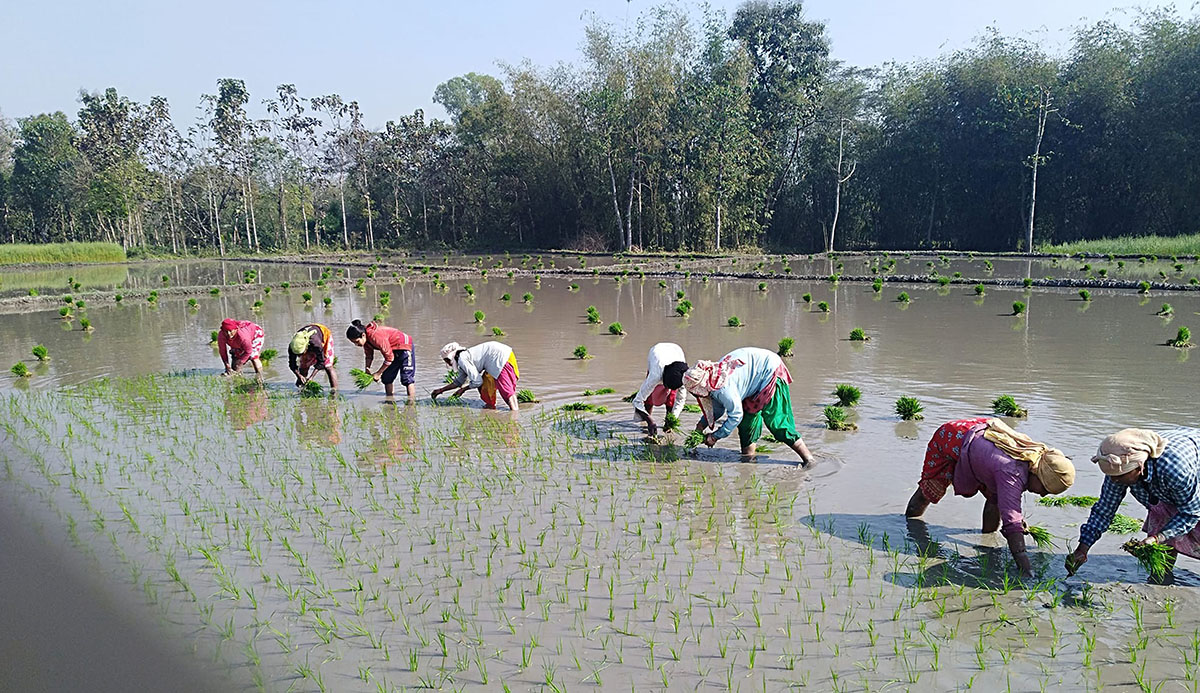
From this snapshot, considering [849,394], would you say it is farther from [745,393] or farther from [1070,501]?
[1070,501]

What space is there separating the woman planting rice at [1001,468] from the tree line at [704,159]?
31395 millimetres

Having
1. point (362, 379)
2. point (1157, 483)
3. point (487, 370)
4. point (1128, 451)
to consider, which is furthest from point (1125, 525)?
point (362, 379)

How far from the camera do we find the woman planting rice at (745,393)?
20.6ft

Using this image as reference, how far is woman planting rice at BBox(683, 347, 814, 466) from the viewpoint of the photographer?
20.6 ft

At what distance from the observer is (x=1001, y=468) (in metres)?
4.61

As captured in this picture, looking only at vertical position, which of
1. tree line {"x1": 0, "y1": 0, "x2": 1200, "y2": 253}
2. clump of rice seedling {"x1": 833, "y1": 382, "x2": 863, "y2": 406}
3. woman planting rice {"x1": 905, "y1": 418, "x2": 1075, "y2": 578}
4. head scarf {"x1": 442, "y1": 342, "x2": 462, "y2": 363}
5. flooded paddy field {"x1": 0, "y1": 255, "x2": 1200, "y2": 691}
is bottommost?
flooded paddy field {"x1": 0, "y1": 255, "x2": 1200, "y2": 691}

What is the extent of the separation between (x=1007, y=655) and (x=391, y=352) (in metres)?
7.63

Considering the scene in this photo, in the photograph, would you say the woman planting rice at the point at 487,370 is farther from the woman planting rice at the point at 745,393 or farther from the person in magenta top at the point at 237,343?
the person in magenta top at the point at 237,343

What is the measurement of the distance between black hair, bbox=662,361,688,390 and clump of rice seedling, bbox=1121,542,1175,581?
333 cm

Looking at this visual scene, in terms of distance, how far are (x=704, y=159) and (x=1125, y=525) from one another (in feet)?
103

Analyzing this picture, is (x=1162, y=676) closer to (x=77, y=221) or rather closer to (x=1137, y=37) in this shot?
(x=1137, y=37)

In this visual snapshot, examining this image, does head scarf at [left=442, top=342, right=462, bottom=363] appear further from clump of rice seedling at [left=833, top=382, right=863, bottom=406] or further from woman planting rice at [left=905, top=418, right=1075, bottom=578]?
woman planting rice at [left=905, top=418, right=1075, bottom=578]

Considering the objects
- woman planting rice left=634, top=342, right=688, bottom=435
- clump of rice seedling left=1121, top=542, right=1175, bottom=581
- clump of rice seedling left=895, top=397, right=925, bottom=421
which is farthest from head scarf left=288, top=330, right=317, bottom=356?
clump of rice seedling left=1121, top=542, right=1175, bottom=581

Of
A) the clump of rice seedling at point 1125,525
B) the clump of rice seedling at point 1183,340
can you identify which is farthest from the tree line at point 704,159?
the clump of rice seedling at point 1125,525
